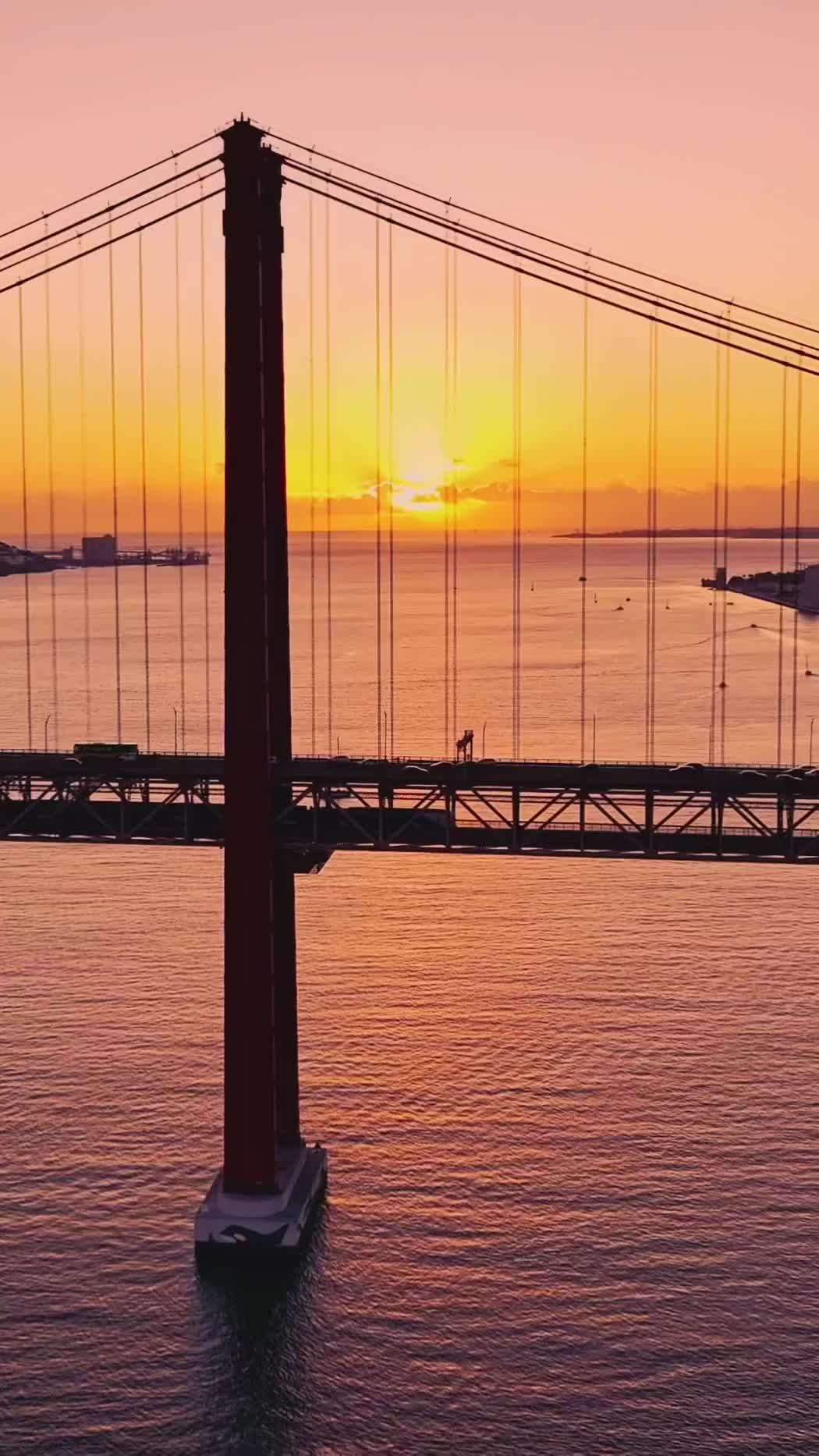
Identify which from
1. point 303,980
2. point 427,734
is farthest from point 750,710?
point 303,980

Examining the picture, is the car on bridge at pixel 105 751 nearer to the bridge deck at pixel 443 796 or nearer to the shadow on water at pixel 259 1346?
the bridge deck at pixel 443 796

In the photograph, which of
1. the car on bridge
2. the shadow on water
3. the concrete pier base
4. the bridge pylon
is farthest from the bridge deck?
the shadow on water

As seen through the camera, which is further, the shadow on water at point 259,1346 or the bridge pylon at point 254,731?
the bridge pylon at point 254,731

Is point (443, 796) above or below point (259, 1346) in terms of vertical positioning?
above

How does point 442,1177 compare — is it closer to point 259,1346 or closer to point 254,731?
point 259,1346

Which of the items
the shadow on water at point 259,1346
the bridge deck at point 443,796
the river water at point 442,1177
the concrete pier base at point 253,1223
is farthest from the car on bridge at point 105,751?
the shadow on water at point 259,1346

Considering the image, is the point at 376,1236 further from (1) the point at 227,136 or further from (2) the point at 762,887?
(2) the point at 762,887

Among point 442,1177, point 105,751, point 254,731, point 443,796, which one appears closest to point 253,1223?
point 442,1177

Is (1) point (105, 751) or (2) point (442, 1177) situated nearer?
(2) point (442, 1177)
